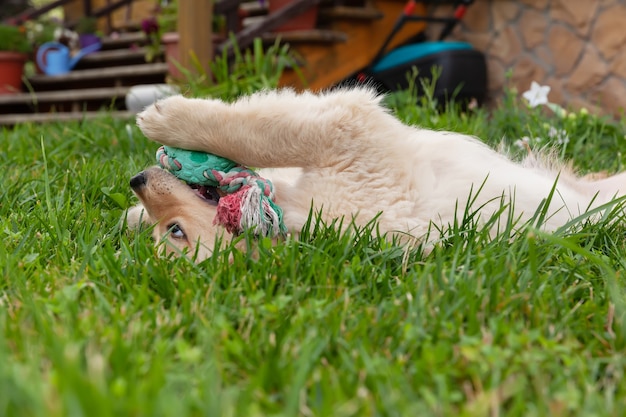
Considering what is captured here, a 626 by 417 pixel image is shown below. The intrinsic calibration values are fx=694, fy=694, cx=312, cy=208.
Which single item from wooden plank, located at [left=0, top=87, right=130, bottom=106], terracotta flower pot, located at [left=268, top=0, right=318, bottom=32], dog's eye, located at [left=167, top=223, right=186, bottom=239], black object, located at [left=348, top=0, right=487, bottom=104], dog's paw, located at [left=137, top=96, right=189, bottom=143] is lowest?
wooden plank, located at [left=0, top=87, right=130, bottom=106]

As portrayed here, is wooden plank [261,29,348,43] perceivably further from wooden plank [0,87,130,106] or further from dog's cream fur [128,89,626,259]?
dog's cream fur [128,89,626,259]

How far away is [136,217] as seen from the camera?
232 cm

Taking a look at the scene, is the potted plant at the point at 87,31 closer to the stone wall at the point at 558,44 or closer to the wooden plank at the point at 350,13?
the wooden plank at the point at 350,13

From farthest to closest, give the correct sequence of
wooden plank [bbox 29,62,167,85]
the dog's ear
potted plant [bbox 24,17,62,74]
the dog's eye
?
1. potted plant [bbox 24,17,62,74]
2. wooden plank [bbox 29,62,167,85]
3. the dog's ear
4. the dog's eye

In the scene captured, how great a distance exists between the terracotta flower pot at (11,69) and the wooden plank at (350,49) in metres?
3.36

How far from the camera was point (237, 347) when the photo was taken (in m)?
1.29

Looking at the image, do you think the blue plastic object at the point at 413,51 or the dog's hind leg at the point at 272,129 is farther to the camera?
the blue plastic object at the point at 413,51

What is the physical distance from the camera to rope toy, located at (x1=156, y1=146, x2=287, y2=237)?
1.96 metres

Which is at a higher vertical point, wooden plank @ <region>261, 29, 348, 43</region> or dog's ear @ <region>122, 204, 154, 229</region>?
dog's ear @ <region>122, 204, 154, 229</region>

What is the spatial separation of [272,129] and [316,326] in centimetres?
88

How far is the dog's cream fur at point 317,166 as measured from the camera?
6.86 ft

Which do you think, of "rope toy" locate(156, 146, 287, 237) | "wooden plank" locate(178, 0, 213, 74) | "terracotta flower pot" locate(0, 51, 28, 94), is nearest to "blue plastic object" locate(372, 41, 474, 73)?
"wooden plank" locate(178, 0, 213, 74)

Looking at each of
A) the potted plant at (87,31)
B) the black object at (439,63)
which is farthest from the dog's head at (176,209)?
the potted plant at (87,31)

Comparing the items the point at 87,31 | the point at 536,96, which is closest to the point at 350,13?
the point at 536,96
